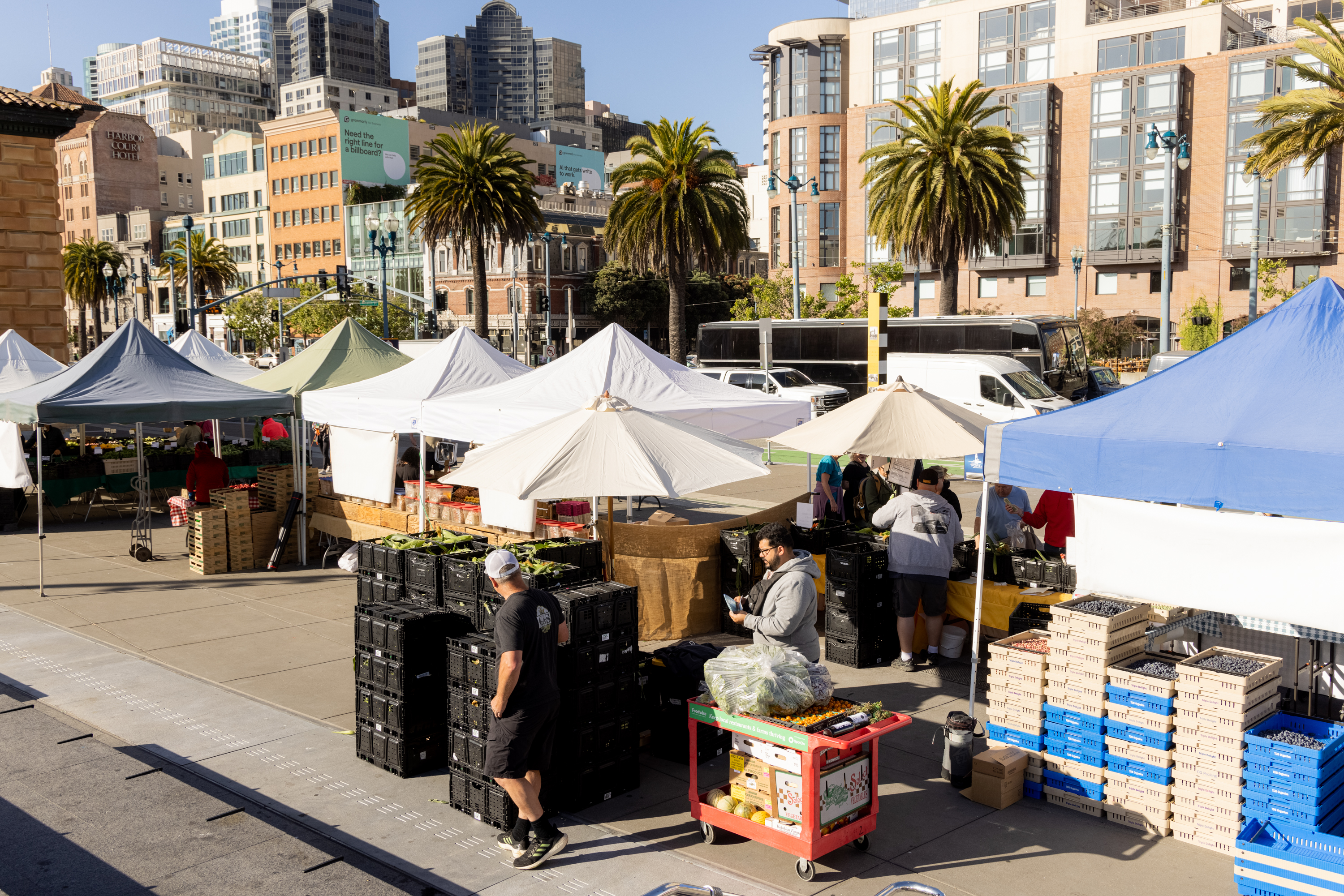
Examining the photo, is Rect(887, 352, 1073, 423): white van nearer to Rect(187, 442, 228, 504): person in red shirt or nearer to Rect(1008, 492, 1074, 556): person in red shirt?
Rect(1008, 492, 1074, 556): person in red shirt

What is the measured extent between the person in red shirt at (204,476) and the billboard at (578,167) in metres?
135

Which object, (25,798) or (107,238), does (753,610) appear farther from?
(107,238)

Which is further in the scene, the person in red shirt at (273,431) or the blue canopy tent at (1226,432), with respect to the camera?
the person in red shirt at (273,431)

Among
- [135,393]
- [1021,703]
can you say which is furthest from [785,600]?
[135,393]

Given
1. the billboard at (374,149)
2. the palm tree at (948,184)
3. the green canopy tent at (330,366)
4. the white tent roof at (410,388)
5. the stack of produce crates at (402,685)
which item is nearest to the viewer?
the stack of produce crates at (402,685)

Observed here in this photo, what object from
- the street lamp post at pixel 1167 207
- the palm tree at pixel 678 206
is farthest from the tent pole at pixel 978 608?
the palm tree at pixel 678 206

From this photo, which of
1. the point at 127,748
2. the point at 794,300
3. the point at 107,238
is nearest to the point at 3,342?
the point at 127,748

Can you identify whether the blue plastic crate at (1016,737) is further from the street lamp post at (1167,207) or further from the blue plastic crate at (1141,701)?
the street lamp post at (1167,207)

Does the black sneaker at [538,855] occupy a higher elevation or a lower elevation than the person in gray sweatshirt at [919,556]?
lower

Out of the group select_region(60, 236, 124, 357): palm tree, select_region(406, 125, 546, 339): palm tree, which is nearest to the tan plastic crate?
select_region(406, 125, 546, 339): palm tree

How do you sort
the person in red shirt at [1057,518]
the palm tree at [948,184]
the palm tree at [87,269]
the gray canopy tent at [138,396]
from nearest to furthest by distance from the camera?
the person in red shirt at [1057,518] < the gray canopy tent at [138,396] < the palm tree at [948,184] < the palm tree at [87,269]

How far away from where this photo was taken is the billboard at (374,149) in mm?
110688

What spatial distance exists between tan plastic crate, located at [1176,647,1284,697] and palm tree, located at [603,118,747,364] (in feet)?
117

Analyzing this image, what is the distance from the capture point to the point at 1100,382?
40375mm
